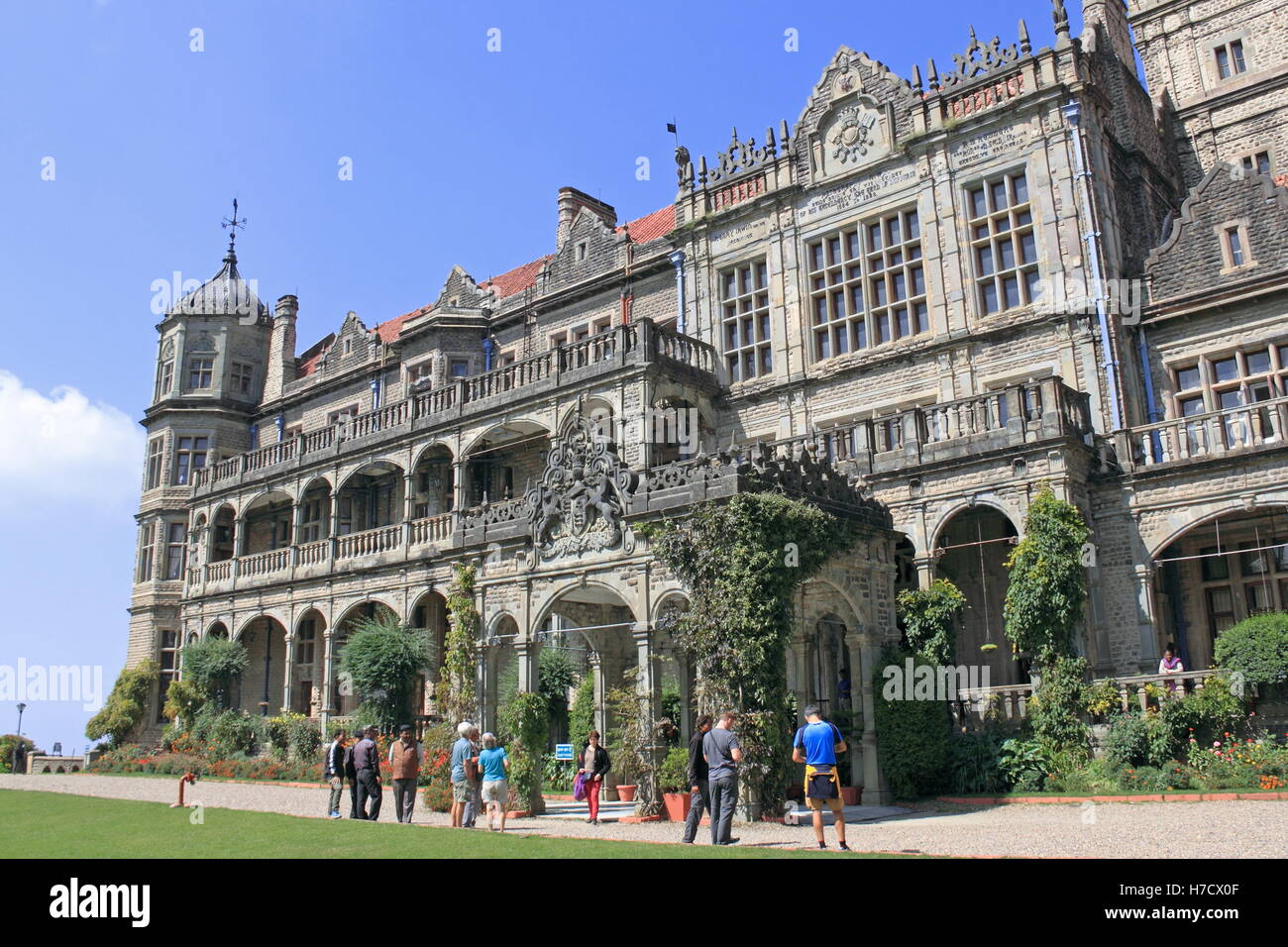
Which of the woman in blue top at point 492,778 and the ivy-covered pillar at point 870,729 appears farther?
the ivy-covered pillar at point 870,729

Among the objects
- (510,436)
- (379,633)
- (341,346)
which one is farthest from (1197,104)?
(341,346)

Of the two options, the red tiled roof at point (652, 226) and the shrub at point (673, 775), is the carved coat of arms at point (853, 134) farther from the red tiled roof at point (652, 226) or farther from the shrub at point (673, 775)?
the shrub at point (673, 775)

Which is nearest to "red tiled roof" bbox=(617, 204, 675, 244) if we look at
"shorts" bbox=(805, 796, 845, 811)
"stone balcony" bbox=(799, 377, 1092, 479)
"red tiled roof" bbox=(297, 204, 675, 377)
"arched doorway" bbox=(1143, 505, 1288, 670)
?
"red tiled roof" bbox=(297, 204, 675, 377)

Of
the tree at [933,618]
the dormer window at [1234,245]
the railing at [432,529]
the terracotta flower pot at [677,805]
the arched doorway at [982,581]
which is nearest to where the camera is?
the terracotta flower pot at [677,805]

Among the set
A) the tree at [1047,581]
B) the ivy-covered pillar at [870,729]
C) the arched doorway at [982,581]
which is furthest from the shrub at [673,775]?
the arched doorway at [982,581]

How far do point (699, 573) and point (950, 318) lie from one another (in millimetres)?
11059

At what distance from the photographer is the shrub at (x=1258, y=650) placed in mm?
15227

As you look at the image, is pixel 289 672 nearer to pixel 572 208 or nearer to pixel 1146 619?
pixel 572 208

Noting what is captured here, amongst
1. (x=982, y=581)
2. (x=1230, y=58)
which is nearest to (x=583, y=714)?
(x=982, y=581)

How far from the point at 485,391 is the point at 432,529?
4090mm

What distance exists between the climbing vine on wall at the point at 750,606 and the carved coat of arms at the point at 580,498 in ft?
4.45

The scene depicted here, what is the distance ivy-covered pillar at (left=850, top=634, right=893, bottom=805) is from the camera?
53.1 ft

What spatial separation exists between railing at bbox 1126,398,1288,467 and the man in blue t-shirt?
34.7 feet
